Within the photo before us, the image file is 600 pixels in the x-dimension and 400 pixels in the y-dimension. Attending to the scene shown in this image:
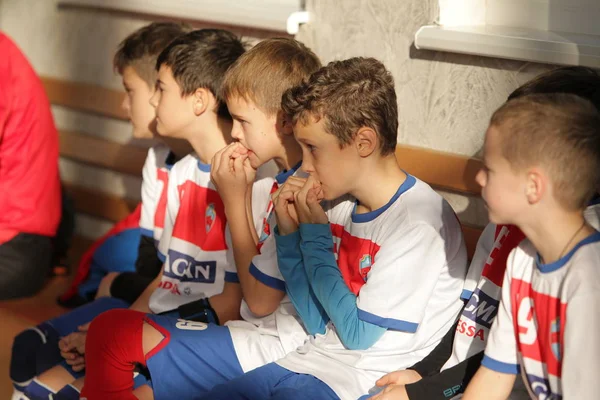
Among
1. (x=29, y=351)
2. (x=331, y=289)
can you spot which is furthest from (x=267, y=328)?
(x=29, y=351)

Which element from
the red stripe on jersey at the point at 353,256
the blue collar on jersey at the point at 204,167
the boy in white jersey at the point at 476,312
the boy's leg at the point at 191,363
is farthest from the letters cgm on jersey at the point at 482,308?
the blue collar on jersey at the point at 204,167

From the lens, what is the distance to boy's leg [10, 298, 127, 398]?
8.55ft

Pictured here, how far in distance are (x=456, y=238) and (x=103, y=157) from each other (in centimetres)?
194

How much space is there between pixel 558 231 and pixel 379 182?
1.76 feet

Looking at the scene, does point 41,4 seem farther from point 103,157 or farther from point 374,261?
point 374,261

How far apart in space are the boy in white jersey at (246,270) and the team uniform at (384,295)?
139 millimetres

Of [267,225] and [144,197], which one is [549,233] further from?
[144,197]

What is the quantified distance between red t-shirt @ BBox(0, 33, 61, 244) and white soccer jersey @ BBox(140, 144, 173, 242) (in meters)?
0.48

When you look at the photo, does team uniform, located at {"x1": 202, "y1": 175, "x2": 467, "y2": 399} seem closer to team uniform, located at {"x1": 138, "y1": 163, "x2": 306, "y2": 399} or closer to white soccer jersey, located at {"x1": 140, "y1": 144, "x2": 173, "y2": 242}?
team uniform, located at {"x1": 138, "y1": 163, "x2": 306, "y2": 399}

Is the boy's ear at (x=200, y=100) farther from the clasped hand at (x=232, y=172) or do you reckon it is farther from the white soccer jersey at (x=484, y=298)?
the white soccer jersey at (x=484, y=298)

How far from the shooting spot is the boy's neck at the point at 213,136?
2.58 metres

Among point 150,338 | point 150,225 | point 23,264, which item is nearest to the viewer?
point 150,338

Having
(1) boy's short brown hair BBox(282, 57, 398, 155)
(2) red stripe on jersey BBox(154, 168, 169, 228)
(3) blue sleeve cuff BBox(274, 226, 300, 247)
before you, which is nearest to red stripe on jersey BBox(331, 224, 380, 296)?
(3) blue sleeve cuff BBox(274, 226, 300, 247)

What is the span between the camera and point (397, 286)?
1.90 meters
